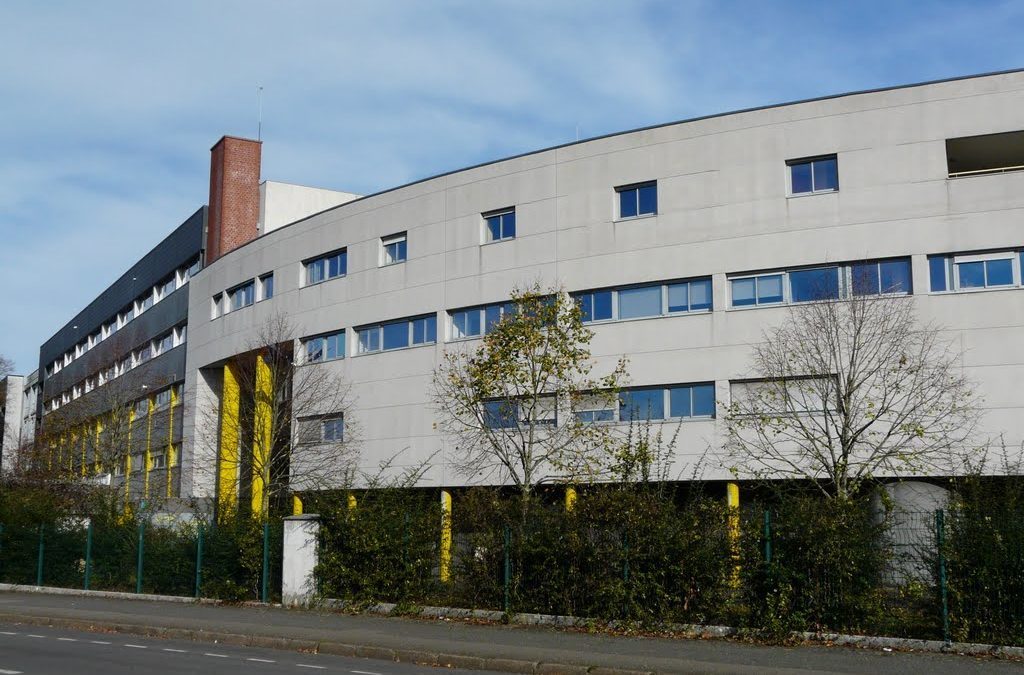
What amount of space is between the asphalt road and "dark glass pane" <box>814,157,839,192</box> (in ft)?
66.0

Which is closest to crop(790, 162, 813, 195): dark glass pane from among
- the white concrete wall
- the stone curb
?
the stone curb

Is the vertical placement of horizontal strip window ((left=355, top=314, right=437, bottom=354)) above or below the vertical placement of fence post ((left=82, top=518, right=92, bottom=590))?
above

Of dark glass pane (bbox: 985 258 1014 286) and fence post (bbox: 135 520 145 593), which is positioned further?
dark glass pane (bbox: 985 258 1014 286)

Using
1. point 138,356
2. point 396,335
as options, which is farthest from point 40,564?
point 138,356

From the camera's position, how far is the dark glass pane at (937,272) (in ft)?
93.1

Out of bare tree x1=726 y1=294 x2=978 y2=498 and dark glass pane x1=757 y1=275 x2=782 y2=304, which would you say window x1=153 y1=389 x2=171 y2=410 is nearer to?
dark glass pane x1=757 y1=275 x2=782 y2=304

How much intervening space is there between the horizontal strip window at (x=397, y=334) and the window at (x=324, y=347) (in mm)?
949

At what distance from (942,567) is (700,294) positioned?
1648 cm

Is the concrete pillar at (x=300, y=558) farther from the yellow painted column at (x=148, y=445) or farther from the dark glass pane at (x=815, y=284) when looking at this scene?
the yellow painted column at (x=148, y=445)

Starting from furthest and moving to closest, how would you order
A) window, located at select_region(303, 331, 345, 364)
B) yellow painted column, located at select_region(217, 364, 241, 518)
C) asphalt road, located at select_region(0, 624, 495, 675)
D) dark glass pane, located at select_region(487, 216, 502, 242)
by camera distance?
yellow painted column, located at select_region(217, 364, 241, 518)
window, located at select_region(303, 331, 345, 364)
dark glass pane, located at select_region(487, 216, 502, 242)
asphalt road, located at select_region(0, 624, 495, 675)

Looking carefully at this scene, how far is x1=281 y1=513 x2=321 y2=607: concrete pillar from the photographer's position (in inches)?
876

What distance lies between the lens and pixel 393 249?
38469 mm

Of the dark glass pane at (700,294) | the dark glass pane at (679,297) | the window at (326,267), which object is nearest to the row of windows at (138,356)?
the window at (326,267)

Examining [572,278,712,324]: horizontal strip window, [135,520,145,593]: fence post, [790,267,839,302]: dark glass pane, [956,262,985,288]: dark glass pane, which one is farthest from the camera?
[572,278,712,324]: horizontal strip window
